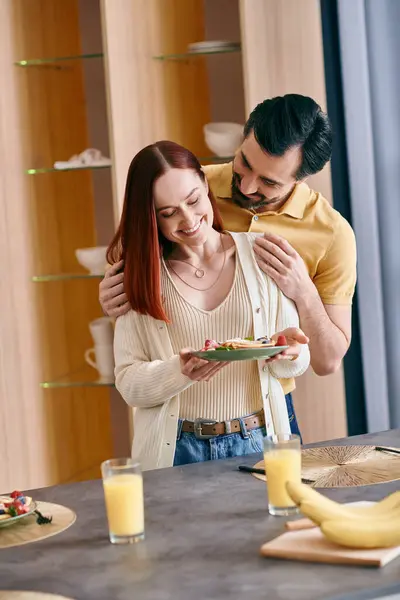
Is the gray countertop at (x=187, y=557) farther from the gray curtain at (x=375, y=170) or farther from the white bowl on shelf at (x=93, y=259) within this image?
the white bowl on shelf at (x=93, y=259)

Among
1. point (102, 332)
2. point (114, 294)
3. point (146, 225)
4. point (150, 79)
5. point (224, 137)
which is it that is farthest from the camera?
point (102, 332)

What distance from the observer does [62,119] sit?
4.05 meters

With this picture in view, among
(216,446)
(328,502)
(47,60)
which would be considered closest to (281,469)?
(328,502)

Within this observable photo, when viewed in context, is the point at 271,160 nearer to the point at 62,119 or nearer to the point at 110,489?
the point at 110,489

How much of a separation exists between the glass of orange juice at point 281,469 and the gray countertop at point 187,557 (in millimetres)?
27

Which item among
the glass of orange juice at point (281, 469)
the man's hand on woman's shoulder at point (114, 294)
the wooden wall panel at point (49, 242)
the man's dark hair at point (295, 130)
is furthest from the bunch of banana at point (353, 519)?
the wooden wall panel at point (49, 242)

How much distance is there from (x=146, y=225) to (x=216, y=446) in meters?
0.57

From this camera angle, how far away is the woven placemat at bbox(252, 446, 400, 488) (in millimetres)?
1854

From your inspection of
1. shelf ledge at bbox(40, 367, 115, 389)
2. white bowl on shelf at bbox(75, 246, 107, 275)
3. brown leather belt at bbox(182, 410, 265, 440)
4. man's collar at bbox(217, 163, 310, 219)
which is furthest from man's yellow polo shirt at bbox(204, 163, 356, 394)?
shelf ledge at bbox(40, 367, 115, 389)

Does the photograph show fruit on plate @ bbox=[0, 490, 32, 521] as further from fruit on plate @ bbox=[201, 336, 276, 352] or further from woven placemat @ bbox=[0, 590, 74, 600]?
fruit on plate @ bbox=[201, 336, 276, 352]

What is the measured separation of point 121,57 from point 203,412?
1.73 m

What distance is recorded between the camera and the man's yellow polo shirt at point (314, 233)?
2734 mm

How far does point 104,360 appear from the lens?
3.84 metres

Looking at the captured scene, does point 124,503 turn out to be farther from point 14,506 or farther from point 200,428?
point 200,428
